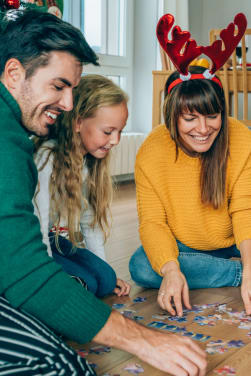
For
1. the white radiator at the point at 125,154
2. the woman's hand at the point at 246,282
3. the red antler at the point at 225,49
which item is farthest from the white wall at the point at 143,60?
the woman's hand at the point at 246,282

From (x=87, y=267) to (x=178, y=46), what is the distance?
0.96 metres

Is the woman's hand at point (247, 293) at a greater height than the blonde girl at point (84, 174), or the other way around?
the blonde girl at point (84, 174)

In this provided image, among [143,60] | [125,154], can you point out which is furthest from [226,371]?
[143,60]

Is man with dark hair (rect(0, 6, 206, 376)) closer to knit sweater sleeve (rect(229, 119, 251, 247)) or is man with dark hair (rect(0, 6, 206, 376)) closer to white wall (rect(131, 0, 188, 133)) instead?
knit sweater sleeve (rect(229, 119, 251, 247))

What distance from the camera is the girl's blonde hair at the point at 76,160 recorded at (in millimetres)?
1855

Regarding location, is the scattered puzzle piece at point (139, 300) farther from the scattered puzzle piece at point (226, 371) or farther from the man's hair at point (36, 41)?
the man's hair at point (36, 41)

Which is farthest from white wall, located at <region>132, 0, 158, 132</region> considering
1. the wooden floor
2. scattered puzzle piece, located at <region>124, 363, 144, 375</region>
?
scattered puzzle piece, located at <region>124, 363, 144, 375</region>

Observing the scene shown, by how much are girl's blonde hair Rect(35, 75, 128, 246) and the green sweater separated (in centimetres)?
75

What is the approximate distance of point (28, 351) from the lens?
1033mm

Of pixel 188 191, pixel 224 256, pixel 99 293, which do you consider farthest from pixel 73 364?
pixel 224 256

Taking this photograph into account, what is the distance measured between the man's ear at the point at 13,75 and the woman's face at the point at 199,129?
0.81 metres

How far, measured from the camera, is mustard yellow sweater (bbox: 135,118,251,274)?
6.82 feet

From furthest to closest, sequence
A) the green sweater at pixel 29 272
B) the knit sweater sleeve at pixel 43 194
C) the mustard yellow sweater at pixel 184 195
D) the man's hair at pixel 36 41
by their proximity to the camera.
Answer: the mustard yellow sweater at pixel 184 195, the knit sweater sleeve at pixel 43 194, the man's hair at pixel 36 41, the green sweater at pixel 29 272

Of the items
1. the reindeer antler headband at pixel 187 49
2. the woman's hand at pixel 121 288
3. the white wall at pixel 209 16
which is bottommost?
the woman's hand at pixel 121 288
